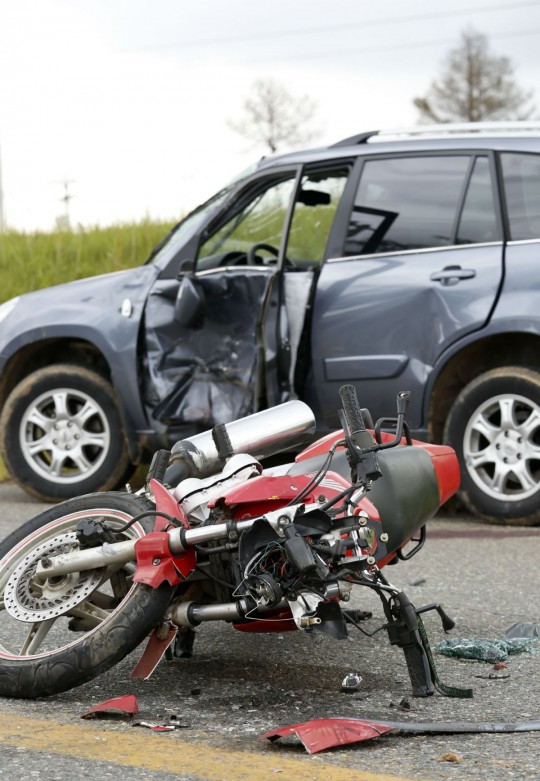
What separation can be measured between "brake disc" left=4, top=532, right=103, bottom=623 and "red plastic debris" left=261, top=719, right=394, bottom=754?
76 centimetres

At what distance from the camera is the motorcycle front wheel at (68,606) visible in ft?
12.1

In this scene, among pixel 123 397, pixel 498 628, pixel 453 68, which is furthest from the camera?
pixel 453 68

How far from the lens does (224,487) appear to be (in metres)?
3.90

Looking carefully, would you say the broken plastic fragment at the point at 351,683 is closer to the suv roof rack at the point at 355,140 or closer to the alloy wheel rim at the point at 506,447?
Result: the alloy wheel rim at the point at 506,447

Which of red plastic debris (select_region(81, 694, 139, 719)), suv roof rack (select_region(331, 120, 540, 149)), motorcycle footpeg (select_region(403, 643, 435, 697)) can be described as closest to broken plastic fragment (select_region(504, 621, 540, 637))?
motorcycle footpeg (select_region(403, 643, 435, 697))

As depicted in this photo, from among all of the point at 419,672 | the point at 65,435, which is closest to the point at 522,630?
the point at 419,672

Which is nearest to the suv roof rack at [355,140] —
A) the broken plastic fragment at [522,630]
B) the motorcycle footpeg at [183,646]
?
the broken plastic fragment at [522,630]

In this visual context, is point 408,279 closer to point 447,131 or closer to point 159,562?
point 447,131

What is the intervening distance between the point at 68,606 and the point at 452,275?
394 centimetres

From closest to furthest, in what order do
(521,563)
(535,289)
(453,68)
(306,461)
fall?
(306,461) < (521,563) < (535,289) < (453,68)

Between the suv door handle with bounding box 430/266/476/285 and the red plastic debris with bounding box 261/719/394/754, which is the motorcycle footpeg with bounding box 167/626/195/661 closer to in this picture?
the red plastic debris with bounding box 261/719/394/754

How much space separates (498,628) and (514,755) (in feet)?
5.01

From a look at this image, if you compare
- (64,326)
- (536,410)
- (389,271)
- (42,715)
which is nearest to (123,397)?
(64,326)

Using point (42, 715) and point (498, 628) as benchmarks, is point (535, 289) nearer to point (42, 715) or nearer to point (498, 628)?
point (498, 628)
